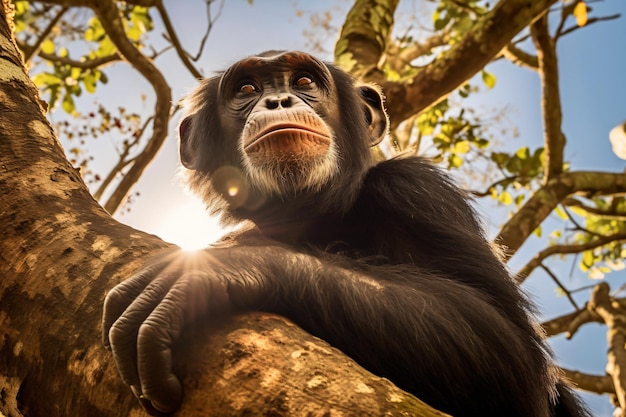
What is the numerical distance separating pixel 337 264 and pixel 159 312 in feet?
2.91

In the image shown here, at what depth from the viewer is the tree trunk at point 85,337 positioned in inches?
44.5

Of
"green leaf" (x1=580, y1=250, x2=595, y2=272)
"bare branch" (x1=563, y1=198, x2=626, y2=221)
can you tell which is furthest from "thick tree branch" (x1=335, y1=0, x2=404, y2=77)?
"green leaf" (x1=580, y1=250, x2=595, y2=272)

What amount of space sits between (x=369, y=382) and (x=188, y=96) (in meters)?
2.89

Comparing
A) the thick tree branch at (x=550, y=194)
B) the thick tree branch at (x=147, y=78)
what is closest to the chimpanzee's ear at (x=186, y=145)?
the thick tree branch at (x=147, y=78)

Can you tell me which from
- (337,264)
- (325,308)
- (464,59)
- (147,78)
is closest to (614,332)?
(464,59)

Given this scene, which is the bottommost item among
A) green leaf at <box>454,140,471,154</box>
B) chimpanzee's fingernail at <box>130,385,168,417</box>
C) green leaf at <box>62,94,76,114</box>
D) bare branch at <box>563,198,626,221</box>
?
green leaf at <box>62,94,76,114</box>

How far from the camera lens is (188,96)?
147 inches

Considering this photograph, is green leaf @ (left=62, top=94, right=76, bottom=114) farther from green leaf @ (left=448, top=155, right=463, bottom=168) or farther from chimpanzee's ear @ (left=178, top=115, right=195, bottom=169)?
green leaf @ (left=448, top=155, right=463, bottom=168)

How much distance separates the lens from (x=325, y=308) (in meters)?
1.80

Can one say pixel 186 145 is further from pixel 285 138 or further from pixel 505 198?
pixel 505 198

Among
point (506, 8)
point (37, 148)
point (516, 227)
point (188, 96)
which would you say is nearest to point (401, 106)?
point (506, 8)

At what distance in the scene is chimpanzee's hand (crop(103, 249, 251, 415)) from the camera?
1182mm

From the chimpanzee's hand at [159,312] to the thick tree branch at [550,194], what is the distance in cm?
356

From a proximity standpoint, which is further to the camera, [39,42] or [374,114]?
[39,42]
